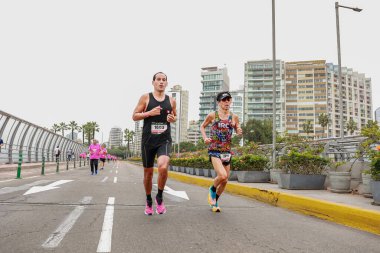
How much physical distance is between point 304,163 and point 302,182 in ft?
1.69

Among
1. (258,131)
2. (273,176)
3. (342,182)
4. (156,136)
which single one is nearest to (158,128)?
(156,136)

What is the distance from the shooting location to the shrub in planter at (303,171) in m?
8.35

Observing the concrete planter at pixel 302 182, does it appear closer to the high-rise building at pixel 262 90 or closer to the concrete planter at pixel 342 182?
the concrete planter at pixel 342 182

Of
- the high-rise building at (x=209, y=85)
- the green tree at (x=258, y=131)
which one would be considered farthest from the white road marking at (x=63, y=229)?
the high-rise building at (x=209, y=85)

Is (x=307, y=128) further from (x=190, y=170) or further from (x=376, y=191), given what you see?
(x=376, y=191)

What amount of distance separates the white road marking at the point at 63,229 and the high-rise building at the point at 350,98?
483 ft

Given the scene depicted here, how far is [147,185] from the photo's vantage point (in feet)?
16.2

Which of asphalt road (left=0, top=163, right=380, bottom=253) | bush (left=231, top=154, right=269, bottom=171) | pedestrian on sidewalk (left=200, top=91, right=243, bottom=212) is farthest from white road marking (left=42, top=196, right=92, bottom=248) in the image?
bush (left=231, top=154, right=269, bottom=171)

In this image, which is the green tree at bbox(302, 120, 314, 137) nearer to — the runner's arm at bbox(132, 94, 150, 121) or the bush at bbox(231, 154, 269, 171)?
the bush at bbox(231, 154, 269, 171)

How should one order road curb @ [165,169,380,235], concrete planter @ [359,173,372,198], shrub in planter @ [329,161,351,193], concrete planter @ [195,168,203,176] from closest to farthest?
road curb @ [165,169,380,235]
concrete planter @ [359,173,372,198]
shrub in planter @ [329,161,351,193]
concrete planter @ [195,168,203,176]

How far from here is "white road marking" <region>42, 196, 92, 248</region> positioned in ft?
10.1

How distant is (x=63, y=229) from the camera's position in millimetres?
3684

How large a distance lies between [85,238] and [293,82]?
143467mm

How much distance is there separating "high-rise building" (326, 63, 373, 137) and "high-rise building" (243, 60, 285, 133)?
2179cm
